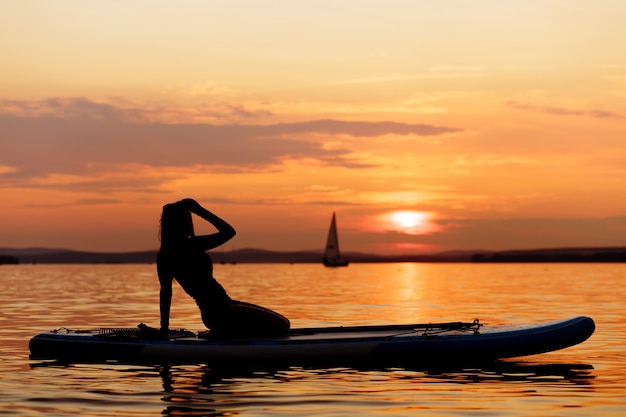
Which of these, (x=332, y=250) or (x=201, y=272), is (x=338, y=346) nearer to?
(x=201, y=272)

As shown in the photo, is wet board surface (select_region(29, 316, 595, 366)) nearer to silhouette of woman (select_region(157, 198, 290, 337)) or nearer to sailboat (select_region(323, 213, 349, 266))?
silhouette of woman (select_region(157, 198, 290, 337))

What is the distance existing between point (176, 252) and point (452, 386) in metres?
5.80

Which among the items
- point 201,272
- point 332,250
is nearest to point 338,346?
point 201,272

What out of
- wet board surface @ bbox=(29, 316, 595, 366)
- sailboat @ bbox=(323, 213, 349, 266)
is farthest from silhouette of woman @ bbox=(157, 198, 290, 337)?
sailboat @ bbox=(323, 213, 349, 266)

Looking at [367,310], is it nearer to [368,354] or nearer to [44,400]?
[368,354]

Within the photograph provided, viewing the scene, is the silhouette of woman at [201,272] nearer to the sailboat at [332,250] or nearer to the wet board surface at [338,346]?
the wet board surface at [338,346]

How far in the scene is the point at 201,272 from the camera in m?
18.9

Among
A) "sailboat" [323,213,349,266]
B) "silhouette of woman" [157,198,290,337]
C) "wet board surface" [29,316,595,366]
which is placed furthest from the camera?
"sailboat" [323,213,349,266]

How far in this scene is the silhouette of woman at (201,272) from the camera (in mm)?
18469

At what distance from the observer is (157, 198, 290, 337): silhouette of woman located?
60.6 ft

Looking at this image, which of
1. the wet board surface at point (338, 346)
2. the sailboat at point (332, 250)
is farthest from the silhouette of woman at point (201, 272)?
the sailboat at point (332, 250)

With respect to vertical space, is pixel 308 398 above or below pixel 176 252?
below

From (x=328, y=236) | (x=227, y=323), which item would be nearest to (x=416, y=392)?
(x=227, y=323)

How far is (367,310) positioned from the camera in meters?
40.6
